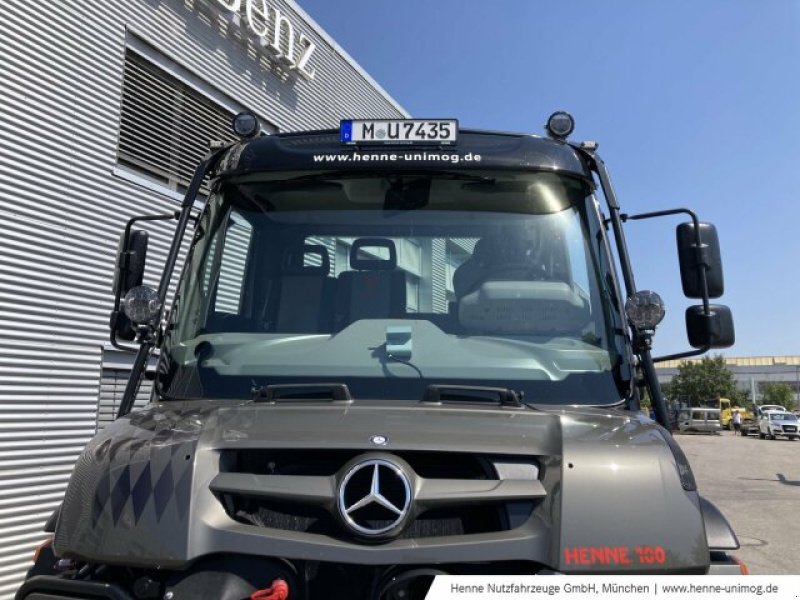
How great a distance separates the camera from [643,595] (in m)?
1.96

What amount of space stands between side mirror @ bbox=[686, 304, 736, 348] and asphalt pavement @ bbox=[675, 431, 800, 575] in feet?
11.6

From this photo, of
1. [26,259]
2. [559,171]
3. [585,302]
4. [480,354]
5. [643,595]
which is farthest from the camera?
[26,259]

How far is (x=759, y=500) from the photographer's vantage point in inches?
579

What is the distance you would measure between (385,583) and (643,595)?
2.37ft

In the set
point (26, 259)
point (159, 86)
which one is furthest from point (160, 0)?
point (26, 259)

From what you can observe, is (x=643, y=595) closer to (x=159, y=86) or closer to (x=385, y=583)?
(x=385, y=583)

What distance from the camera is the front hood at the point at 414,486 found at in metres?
2.12

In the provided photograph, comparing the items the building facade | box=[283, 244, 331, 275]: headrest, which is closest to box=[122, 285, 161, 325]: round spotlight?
box=[283, 244, 331, 275]: headrest

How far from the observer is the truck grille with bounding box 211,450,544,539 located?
2.22m

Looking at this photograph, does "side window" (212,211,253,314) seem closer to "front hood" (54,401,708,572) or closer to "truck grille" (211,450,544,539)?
"front hood" (54,401,708,572)

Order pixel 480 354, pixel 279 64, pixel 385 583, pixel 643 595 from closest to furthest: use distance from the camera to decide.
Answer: pixel 643 595 → pixel 385 583 → pixel 480 354 → pixel 279 64

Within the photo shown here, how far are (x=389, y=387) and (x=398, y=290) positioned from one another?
1.96ft

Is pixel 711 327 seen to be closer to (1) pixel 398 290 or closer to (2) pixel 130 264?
(1) pixel 398 290

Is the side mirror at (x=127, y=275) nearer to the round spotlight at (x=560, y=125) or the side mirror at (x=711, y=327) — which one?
the round spotlight at (x=560, y=125)
